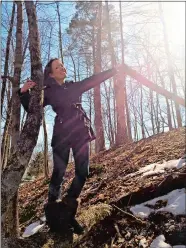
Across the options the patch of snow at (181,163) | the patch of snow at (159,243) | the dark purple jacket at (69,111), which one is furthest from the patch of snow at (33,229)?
the patch of snow at (181,163)

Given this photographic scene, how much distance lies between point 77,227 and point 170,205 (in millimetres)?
996

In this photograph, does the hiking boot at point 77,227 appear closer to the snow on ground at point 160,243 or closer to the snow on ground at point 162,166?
the snow on ground at point 160,243

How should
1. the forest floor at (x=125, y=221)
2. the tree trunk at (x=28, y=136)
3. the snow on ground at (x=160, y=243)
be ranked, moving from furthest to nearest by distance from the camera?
1. the forest floor at (x=125, y=221)
2. the snow on ground at (x=160, y=243)
3. the tree trunk at (x=28, y=136)

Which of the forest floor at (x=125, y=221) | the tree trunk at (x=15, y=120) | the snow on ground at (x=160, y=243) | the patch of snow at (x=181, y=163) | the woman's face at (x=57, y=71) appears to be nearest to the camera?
the snow on ground at (x=160, y=243)

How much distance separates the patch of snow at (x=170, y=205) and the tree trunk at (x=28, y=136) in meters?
1.36

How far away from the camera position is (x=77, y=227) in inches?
106

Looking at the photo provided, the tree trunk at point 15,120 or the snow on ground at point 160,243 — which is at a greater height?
the tree trunk at point 15,120

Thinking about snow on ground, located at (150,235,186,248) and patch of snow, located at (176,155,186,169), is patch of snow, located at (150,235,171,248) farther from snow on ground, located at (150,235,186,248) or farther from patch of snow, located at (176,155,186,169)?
patch of snow, located at (176,155,186,169)

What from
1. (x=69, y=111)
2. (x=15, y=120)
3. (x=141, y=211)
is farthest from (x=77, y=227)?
(x=15, y=120)

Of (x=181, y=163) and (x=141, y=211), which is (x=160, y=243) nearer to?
(x=141, y=211)

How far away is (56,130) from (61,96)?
35 cm

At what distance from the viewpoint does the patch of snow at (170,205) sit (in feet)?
9.10

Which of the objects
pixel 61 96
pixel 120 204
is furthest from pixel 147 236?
pixel 61 96

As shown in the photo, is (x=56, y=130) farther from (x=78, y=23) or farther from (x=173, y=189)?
(x=78, y=23)
